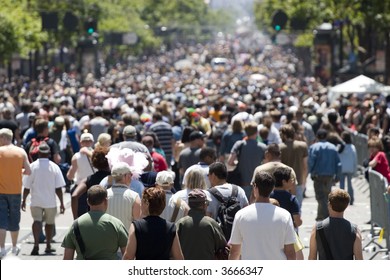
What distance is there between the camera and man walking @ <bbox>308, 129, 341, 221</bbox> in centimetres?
1956

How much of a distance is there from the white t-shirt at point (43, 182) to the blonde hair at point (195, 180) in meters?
4.29

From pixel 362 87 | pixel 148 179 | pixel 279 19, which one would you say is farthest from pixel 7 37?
pixel 148 179

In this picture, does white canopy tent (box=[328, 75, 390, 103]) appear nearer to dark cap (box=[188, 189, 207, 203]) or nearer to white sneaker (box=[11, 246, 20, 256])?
white sneaker (box=[11, 246, 20, 256])

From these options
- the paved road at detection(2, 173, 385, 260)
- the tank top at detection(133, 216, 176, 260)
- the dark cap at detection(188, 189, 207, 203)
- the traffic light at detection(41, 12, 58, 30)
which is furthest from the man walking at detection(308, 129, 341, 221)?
the traffic light at detection(41, 12, 58, 30)

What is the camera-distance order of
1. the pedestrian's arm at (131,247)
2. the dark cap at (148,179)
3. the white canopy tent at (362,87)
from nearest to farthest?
the pedestrian's arm at (131,247) < the dark cap at (148,179) < the white canopy tent at (362,87)

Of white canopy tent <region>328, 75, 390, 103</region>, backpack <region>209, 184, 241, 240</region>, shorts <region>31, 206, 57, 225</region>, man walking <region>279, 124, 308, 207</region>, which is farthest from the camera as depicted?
white canopy tent <region>328, 75, 390, 103</region>

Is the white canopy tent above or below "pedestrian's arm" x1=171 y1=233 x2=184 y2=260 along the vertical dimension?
below

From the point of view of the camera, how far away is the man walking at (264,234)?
10.1 meters

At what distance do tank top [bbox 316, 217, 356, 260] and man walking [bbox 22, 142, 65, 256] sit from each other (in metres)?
6.69

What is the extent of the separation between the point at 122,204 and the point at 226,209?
0.93 metres

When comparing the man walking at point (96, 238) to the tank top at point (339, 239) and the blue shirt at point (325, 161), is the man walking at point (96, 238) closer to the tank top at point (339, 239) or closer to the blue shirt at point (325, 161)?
the tank top at point (339, 239)

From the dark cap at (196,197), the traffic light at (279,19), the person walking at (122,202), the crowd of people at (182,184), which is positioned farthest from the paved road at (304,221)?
the traffic light at (279,19)

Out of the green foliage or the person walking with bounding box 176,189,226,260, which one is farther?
the green foliage

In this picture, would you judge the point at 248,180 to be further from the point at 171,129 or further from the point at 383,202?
the point at 171,129
